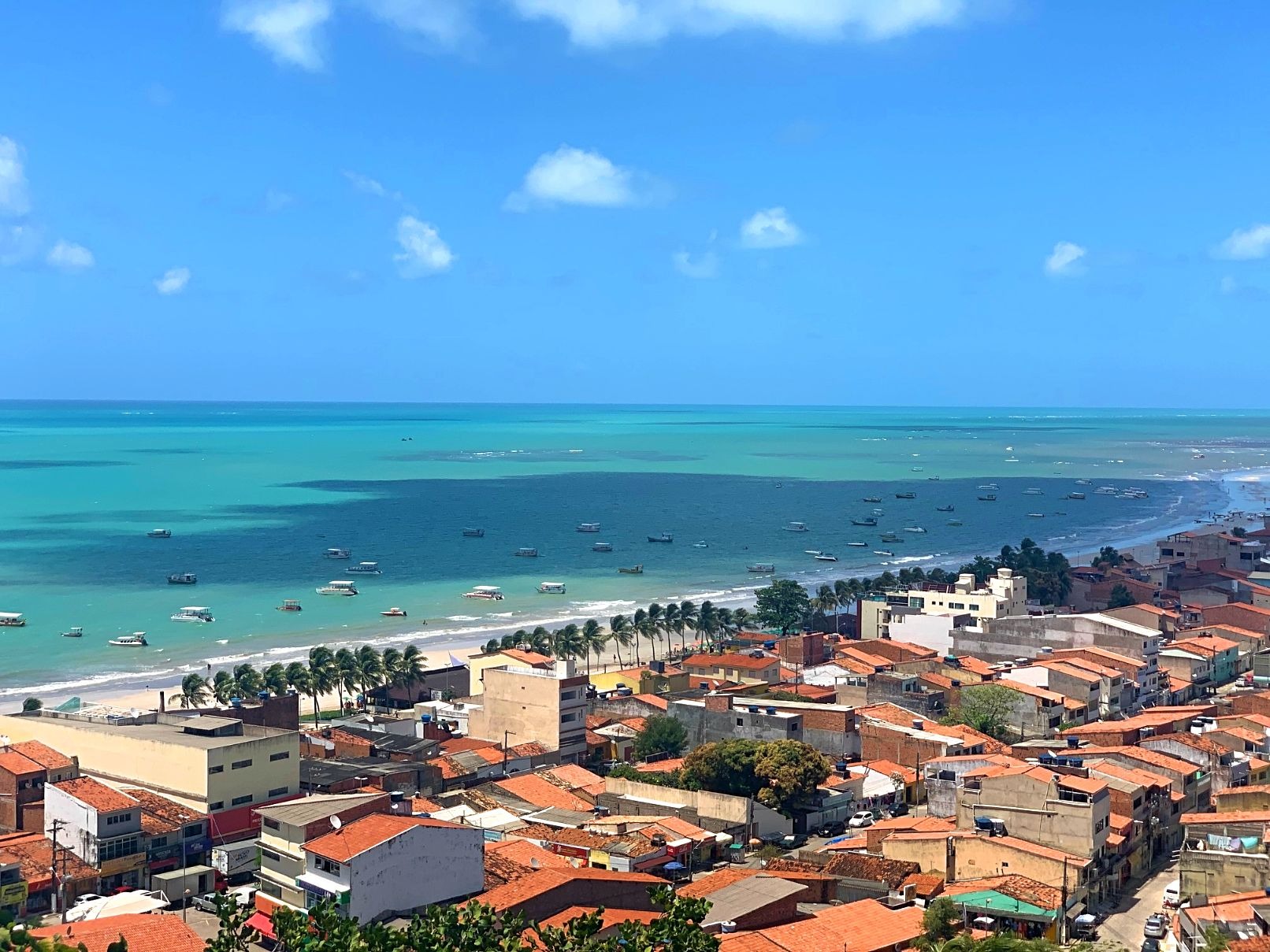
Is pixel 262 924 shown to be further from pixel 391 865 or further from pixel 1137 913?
pixel 1137 913

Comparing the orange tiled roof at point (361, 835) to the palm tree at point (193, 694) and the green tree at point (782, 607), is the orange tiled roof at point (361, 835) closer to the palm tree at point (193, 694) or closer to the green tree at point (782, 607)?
the palm tree at point (193, 694)

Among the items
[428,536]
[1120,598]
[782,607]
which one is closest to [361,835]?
[782,607]

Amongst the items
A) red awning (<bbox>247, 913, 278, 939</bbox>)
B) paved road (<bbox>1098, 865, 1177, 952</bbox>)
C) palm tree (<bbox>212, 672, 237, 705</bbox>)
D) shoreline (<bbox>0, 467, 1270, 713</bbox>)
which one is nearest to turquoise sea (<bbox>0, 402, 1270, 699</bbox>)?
shoreline (<bbox>0, 467, 1270, 713</bbox>)

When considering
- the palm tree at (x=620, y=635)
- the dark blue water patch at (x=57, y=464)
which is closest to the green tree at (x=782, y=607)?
the palm tree at (x=620, y=635)

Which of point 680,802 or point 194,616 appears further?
point 194,616

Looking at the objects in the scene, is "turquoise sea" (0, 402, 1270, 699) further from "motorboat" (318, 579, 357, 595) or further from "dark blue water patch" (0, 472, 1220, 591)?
"motorboat" (318, 579, 357, 595)

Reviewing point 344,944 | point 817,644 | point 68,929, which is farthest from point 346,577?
point 344,944
